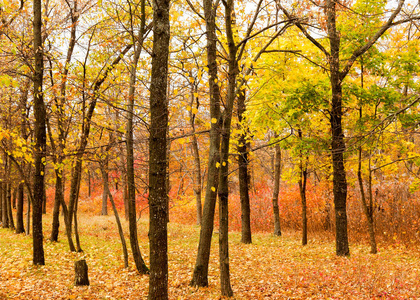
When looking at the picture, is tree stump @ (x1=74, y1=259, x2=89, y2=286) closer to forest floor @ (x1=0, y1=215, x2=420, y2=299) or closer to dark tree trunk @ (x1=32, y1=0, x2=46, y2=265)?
forest floor @ (x1=0, y1=215, x2=420, y2=299)

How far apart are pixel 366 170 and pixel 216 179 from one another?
685 cm

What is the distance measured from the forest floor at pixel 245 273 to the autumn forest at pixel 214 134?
6 cm

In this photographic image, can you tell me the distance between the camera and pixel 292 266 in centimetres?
862

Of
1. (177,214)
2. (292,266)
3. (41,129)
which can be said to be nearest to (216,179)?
(292,266)

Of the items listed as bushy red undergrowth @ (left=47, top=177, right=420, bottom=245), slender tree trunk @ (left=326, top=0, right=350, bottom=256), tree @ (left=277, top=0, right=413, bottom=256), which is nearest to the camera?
tree @ (left=277, top=0, right=413, bottom=256)

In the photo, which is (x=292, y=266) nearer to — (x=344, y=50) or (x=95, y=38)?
(x=344, y=50)

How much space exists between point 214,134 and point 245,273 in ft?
13.9

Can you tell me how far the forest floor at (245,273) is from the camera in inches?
252

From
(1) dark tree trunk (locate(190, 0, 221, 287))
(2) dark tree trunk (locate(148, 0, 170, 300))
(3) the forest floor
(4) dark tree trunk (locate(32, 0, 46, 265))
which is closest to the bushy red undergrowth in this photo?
(3) the forest floor

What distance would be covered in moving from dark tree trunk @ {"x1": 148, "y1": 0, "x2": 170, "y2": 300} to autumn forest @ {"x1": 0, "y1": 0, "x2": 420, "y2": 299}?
0.02 meters

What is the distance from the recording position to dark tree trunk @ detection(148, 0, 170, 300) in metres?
4.32

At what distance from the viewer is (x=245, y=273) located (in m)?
8.17

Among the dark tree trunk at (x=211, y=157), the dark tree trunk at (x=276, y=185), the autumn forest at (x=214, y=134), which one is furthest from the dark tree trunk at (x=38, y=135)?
the dark tree trunk at (x=276, y=185)

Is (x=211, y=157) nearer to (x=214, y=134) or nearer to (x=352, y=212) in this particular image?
(x=214, y=134)
